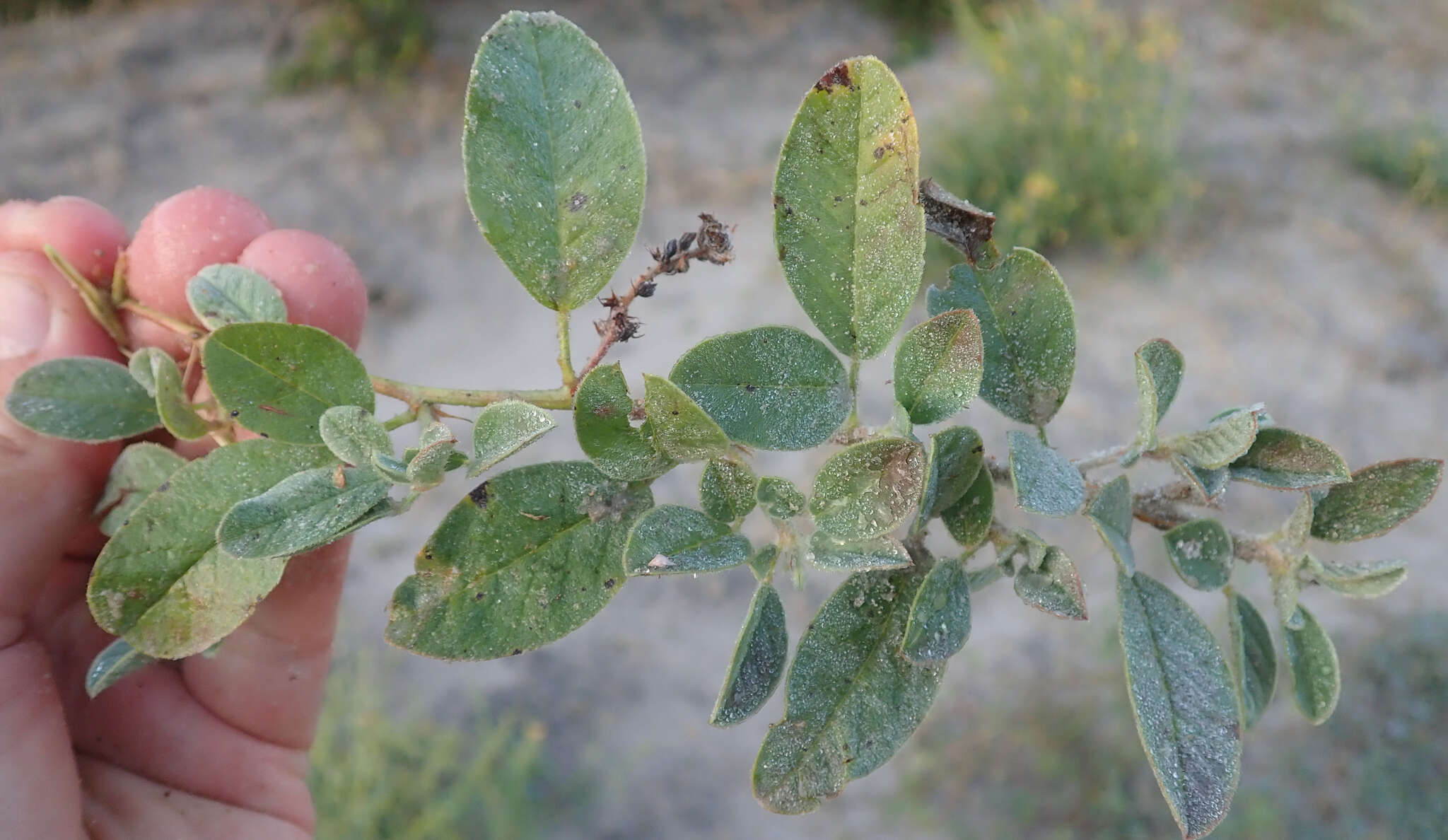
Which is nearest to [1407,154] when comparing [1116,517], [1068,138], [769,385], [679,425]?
[1068,138]

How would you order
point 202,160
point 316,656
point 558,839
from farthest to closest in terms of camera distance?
point 202,160 < point 558,839 < point 316,656

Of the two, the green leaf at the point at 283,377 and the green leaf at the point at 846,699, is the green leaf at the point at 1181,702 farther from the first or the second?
the green leaf at the point at 283,377

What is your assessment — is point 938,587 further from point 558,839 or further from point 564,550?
point 558,839

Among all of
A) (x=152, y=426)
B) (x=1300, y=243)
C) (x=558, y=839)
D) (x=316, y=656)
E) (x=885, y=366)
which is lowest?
(x=558, y=839)

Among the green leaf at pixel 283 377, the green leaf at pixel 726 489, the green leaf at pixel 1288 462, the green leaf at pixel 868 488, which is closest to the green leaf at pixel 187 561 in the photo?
the green leaf at pixel 283 377

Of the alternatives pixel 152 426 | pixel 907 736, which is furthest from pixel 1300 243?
pixel 152 426

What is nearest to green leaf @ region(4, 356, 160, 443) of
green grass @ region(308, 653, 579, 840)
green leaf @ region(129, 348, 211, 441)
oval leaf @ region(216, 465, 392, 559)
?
green leaf @ region(129, 348, 211, 441)

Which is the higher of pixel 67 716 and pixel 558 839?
pixel 67 716
